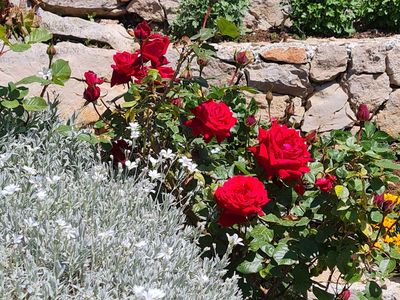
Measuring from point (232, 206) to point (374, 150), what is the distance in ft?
1.78

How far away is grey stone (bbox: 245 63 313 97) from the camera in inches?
178

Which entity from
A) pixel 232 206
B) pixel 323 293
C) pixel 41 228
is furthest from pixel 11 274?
pixel 323 293

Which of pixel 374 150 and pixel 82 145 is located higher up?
pixel 374 150

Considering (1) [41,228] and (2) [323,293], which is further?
(2) [323,293]

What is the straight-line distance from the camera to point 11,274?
171cm

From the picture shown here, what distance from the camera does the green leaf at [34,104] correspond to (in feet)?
8.22

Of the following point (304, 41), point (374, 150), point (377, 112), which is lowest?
point (377, 112)

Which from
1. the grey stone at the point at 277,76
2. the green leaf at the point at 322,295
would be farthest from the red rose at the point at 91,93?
the grey stone at the point at 277,76

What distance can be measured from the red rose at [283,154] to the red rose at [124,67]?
23.1 inches

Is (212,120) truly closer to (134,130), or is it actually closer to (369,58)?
(134,130)

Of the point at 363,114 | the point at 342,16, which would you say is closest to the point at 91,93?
the point at 363,114

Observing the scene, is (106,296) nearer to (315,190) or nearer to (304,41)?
(315,190)

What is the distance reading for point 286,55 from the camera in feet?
14.8

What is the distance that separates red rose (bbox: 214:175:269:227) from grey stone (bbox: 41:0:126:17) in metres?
3.38
